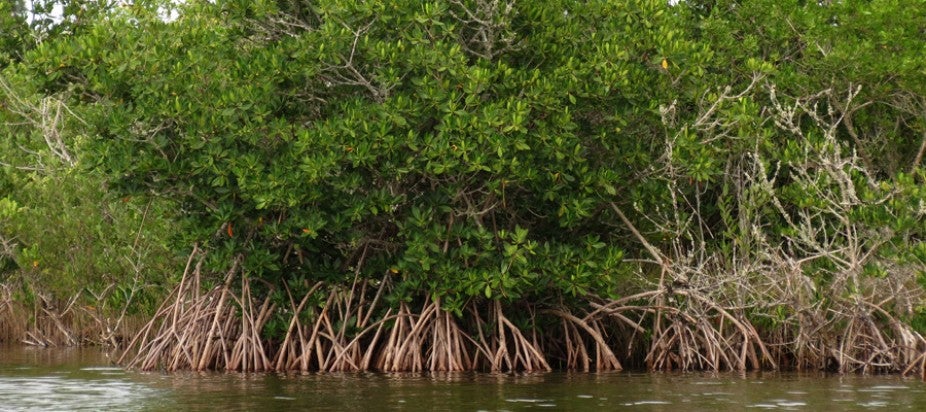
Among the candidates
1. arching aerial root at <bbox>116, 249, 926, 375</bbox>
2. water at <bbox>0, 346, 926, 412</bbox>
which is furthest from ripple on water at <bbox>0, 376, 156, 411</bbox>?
arching aerial root at <bbox>116, 249, 926, 375</bbox>

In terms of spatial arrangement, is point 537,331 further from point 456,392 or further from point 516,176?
point 456,392

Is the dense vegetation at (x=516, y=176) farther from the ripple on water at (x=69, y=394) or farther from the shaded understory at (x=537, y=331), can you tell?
the ripple on water at (x=69, y=394)

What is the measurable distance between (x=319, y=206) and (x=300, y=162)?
77 cm

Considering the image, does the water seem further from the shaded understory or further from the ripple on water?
the shaded understory

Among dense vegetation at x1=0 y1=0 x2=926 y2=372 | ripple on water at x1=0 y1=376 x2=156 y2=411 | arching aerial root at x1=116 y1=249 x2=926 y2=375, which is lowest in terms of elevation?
ripple on water at x1=0 y1=376 x2=156 y2=411

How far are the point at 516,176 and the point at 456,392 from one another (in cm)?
262

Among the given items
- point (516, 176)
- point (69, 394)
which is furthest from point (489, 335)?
point (69, 394)

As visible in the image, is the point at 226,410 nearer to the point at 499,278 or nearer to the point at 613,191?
the point at 499,278

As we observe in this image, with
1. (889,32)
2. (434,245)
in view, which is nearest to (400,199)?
(434,245)

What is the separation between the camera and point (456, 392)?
1347cm

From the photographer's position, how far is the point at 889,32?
54.0 feet

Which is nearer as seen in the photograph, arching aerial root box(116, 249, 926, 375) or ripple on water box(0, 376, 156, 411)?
ripple on water box(0, 376, 156, 411)

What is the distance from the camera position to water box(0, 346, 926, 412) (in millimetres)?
12250

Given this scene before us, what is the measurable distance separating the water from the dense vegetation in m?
0.87
